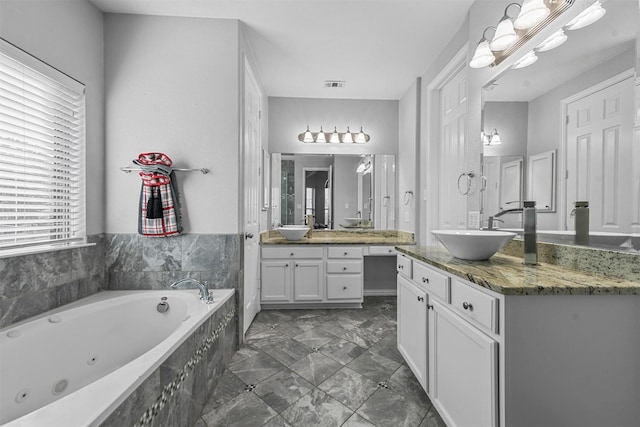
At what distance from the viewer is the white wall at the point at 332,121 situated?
3.74m

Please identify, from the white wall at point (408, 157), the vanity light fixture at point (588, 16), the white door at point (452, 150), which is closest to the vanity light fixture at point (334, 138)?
the white wall at point (408, 157)

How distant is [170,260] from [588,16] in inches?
109

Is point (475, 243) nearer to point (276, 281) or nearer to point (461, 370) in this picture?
point (461, 370)

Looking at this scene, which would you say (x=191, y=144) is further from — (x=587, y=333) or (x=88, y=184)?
(x=587, y=333)

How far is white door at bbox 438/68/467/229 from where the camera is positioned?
2426 mm

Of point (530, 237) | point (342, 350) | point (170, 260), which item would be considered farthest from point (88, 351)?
point (530, 237)

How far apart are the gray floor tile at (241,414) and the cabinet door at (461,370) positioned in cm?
90

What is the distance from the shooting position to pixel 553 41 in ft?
4.77

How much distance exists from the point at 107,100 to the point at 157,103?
0.36 meters

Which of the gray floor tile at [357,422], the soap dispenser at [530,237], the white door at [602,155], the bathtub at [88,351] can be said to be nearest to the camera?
the bathtub at [88,351]

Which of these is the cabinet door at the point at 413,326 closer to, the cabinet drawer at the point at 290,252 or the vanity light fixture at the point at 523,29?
the cabinet drawer at the point at 290,252

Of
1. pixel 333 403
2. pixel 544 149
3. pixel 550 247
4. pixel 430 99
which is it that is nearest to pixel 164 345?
pixel 333 403

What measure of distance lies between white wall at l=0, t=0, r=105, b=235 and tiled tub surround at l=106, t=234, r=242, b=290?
0.25 m

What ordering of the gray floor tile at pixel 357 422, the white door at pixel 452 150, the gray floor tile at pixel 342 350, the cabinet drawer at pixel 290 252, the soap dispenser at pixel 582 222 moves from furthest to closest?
the cabinet drawer at pixel 290 252
the white door at pixel 452 150
the gray floor tile at pixel 342 350
the gray floor tile at pixel 357 422
the soap dispenser at pixel 582 222
